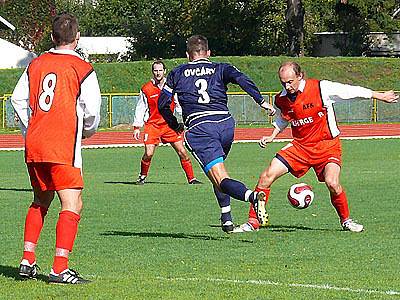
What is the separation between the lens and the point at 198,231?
39.5 feet

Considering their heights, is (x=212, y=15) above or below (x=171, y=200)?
above

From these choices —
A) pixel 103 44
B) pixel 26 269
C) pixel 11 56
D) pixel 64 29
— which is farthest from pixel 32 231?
pixel 103 44

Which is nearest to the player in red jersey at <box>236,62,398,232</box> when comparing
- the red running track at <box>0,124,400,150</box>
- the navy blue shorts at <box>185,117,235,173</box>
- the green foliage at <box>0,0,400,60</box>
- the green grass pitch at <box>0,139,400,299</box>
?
the green grass pitch at <box>0,139,400,299</box>

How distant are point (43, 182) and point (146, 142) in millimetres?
10986

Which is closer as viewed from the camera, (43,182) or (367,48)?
(43,182)

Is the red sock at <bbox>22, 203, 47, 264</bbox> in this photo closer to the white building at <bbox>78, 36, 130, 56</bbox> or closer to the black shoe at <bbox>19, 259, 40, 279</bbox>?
the black shoe at <bbox>19, 259, 40, 279</bbox>

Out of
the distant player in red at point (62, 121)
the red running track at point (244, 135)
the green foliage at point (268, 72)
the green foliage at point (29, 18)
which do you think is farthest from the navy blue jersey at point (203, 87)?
the green foliage at point (29, 18)

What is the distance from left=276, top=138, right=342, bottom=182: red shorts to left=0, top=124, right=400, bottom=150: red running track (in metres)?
20.5

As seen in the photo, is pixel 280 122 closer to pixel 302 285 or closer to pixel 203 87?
pixel 203 87

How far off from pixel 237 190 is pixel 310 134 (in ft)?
4.96

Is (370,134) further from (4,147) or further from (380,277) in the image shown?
(380,277)

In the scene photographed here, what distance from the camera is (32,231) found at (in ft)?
28.0

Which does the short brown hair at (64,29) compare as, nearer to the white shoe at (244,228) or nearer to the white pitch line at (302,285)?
the white pitch line at (302,285)

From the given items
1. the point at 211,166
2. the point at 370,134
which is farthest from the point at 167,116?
the point at 370,134
